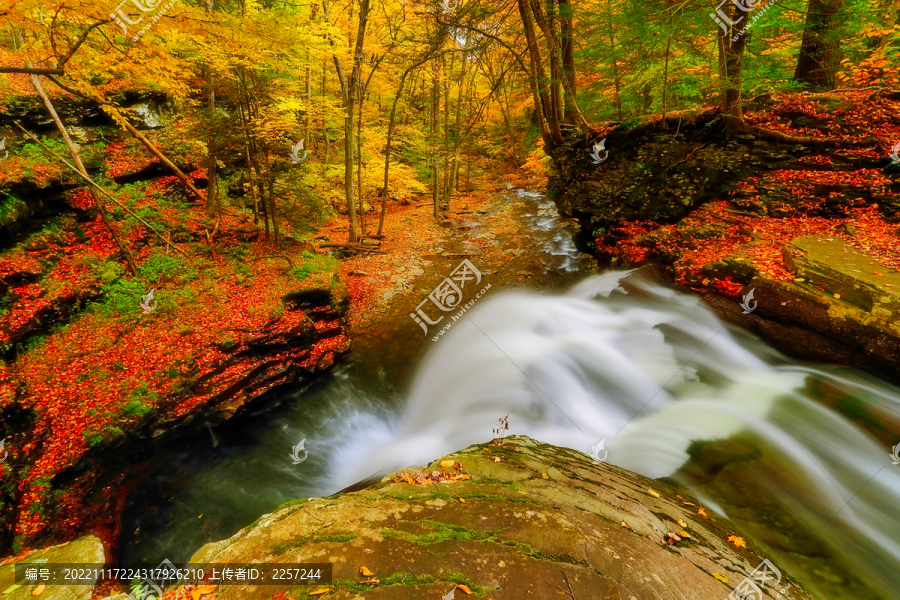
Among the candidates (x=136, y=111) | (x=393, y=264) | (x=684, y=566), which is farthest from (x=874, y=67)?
(x=136, y=111)

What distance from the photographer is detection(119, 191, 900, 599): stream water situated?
12.3 ft

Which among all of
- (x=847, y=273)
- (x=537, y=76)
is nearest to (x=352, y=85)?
(x=537, y=76)

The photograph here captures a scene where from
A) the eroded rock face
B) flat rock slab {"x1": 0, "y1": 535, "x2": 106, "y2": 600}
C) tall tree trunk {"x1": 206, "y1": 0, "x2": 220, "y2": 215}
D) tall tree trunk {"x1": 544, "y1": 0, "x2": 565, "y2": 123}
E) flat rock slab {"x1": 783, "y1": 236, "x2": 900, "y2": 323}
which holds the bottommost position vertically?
flat rock slab {"x1": 0, "y1": 535, "x2": 106, "y2": 600}

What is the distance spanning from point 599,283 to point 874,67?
880 centimetres

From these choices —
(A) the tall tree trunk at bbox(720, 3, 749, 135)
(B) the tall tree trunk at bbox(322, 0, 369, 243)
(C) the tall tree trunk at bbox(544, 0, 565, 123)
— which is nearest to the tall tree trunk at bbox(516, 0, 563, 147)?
(C) the tall tree trunk at bbox(544, 0, 565, 123)

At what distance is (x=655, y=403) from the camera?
5652mm

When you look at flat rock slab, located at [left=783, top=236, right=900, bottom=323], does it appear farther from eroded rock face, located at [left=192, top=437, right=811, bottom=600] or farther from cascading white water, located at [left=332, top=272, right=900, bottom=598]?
eroded rock face, located at [left=192, top=437, right=811, bottom=600]

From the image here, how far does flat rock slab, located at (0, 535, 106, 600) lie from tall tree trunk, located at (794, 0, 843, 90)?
51.0 ft

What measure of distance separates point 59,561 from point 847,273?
39.9 feet

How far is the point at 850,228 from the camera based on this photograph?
6531 millimetres

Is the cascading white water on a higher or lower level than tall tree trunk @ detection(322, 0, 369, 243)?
lower

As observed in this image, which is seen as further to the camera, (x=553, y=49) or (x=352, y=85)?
(x=352, y=85)

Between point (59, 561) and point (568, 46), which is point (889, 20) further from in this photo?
point (59, 561)

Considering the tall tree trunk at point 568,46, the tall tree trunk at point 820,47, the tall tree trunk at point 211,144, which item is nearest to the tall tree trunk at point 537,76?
the tall tree trunk at point 568,46
